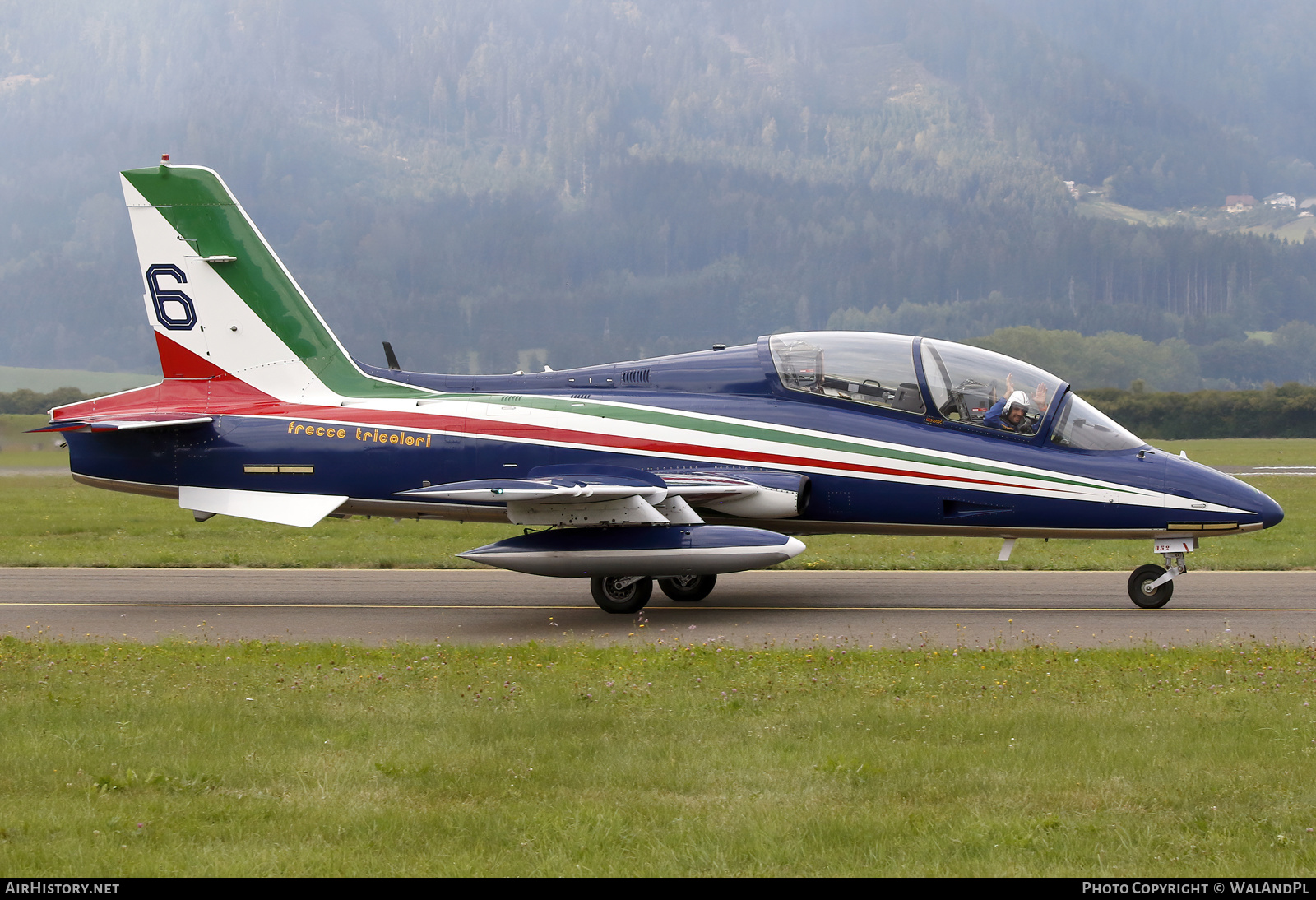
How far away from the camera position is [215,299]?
1577 centimetres

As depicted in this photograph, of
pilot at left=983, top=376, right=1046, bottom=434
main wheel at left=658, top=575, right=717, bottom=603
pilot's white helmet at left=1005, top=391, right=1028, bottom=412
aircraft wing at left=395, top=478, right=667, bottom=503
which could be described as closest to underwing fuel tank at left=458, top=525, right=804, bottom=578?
aircraft wing at left=395, top=478, right=667, bottom=503

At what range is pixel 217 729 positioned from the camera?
26.6 feet

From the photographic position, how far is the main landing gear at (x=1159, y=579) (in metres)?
13.5

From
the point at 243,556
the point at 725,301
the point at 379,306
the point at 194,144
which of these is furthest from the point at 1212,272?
the point at 243,556

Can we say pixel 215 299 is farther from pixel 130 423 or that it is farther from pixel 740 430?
pixel 740 430

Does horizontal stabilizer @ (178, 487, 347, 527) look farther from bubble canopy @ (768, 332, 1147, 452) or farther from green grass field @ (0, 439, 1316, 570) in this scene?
bubble canopy @ (768, 332, 1147, 452)

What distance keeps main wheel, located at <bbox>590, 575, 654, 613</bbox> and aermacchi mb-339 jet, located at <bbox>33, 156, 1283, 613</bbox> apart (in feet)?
0.07

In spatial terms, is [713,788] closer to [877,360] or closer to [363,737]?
[363,737]

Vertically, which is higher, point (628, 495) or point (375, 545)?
point (628, 495)

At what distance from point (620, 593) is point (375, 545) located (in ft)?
29.4

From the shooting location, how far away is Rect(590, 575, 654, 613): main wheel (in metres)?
14.0

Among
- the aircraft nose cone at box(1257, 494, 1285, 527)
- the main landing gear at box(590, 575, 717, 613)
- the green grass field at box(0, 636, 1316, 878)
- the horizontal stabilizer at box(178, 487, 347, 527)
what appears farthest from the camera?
the horizontal stabilizer at box(178, 487, 347, 527)

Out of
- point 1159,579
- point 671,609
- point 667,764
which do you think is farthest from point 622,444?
point 667,764

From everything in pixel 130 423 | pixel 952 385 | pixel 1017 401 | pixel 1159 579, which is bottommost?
pixel 1159 579
